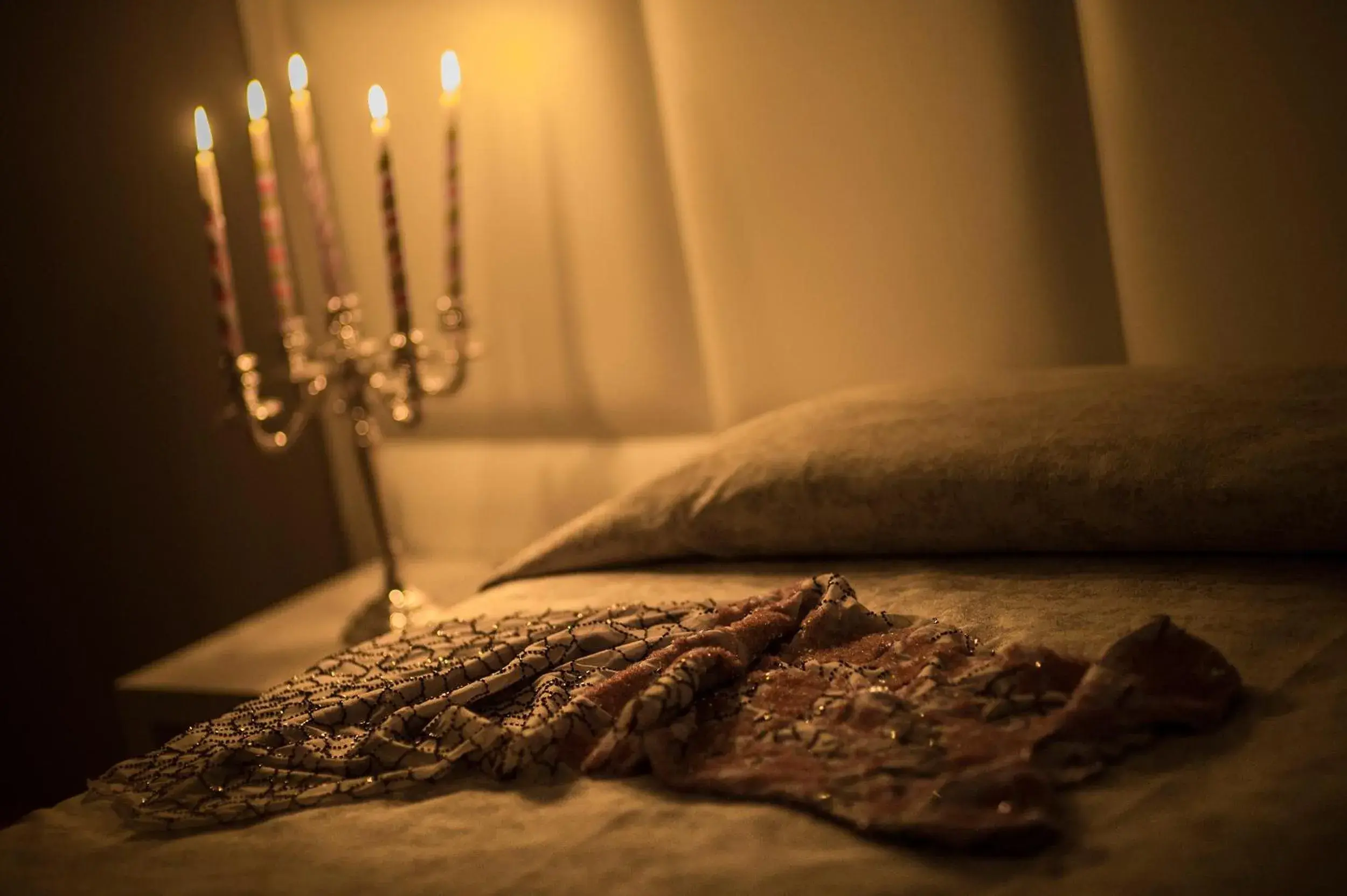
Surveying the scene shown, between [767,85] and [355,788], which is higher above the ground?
[767,85]

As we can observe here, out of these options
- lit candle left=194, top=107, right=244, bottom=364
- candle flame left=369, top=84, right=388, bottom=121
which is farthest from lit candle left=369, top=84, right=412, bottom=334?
lit candle left=194, top=107, right=244, bottom=364

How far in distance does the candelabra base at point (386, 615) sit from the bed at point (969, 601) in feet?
1.28

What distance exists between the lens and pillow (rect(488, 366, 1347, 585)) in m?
1.28

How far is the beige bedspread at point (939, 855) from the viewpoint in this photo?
2.76ft

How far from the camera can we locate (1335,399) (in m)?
1.33

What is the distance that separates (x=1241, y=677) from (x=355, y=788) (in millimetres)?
719

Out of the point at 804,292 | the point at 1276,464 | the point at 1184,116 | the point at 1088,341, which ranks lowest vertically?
the point at 1276,464

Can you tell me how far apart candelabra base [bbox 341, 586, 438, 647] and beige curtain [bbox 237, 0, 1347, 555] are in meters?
0.40

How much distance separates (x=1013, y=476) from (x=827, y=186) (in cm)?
70

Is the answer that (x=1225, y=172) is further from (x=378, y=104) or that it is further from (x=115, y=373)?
(x=115, y=373)

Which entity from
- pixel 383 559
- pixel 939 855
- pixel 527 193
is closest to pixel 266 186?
pixel 527 193

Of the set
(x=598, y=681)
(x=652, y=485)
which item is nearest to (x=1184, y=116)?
(x=652, y=485)

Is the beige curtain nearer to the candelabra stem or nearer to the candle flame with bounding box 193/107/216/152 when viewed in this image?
the candelabra stem

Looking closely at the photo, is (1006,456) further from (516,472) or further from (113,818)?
(516,472)
